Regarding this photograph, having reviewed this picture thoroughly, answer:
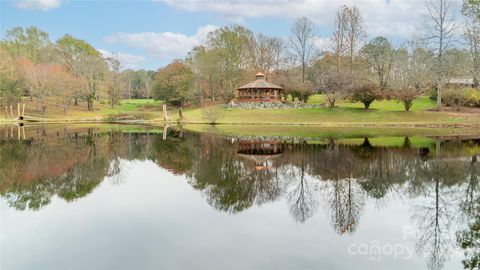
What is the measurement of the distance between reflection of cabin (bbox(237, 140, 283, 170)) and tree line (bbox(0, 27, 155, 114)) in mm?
40148

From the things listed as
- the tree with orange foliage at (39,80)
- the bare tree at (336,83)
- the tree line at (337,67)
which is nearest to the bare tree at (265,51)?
Result: the tree line at (337,67)

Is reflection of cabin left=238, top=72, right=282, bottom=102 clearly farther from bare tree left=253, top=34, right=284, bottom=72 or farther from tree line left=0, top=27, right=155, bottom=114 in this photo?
tree line left=0, top=27, right=155, bottom=114

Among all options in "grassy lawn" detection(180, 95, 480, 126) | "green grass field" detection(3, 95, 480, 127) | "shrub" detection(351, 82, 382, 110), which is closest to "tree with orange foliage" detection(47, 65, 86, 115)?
"green grass field" detection(3, 95, 480, 127)

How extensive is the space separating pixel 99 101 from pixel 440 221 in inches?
3031

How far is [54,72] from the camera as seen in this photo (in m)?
57.9

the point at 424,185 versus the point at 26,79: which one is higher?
the point at 26,79

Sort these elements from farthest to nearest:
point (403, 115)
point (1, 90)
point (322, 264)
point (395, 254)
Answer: point (1, 90) < point (403, 115) < point (395, 254) < point (322, 264)

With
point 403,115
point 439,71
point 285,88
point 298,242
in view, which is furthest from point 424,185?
point 285,88

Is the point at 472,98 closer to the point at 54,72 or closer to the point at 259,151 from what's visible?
the point at 259,151

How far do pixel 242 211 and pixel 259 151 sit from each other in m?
11.6

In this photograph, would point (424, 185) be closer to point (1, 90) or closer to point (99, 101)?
point (1, 90)

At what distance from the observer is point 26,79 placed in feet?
181

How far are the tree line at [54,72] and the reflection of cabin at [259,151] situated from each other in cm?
4015

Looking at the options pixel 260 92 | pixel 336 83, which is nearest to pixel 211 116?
pixel 260 92
